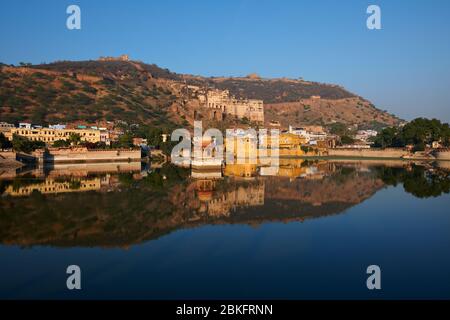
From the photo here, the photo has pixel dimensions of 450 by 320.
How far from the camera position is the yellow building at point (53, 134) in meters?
44.8

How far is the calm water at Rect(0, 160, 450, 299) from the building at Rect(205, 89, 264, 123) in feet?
200

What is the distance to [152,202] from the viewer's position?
17.3 metres

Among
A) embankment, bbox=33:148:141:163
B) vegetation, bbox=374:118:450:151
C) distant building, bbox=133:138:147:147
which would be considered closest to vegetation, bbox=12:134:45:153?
embankment, bbox=33:148:141:163

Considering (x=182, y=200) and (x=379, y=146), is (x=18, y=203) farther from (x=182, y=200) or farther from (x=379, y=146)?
(x=379, y=146)

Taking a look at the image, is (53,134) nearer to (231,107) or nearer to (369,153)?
(369,153)

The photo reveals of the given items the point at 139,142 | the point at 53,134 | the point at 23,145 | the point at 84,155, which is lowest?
the point at 84,155

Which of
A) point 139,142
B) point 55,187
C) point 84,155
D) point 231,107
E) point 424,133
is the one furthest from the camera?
point 231,107

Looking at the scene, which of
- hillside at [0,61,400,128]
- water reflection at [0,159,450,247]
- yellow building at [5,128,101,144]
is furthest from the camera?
hillside at [0,61,400,128]

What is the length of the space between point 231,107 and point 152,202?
68584 mm

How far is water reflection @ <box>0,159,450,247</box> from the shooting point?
1193 cm

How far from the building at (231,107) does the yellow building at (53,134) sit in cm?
3216

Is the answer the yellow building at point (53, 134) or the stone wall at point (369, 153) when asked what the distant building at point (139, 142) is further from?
the stone wall at point (369, 153)

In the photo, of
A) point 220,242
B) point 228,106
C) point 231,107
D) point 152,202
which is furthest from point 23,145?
point 231,107

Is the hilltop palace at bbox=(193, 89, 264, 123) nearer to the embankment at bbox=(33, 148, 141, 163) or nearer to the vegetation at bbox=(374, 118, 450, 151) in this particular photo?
the vegetation at bbox=(374, 118, 450, 151)
